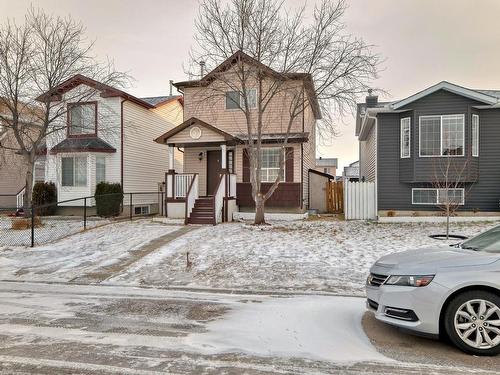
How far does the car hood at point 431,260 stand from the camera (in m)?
4.21

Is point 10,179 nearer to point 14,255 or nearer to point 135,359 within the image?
point 14,255

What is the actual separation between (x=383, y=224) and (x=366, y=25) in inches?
302

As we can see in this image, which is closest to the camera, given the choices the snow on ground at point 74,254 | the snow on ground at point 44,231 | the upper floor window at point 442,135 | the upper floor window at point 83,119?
the snow on ground at point 74,254

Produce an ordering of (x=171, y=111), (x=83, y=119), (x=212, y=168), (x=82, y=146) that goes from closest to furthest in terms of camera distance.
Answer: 1. (x=212, y=168)
2. (x=82, y=146)
3. (x=83, y=119)
4. (x=171, y=111)

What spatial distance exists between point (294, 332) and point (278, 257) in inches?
178

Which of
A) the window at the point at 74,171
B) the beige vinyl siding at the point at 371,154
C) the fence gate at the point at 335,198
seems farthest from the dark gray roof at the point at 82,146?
the beige vinyl siding at the point at 371,154

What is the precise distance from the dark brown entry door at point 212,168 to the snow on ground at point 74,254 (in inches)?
193

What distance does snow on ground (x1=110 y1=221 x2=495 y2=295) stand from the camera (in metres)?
7.78

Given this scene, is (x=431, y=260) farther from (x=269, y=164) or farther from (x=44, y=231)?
(x=44, y=231)

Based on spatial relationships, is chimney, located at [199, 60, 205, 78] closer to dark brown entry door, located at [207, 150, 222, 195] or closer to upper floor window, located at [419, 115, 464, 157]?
dark brown entry door, located at [207, 150, 222, 195]

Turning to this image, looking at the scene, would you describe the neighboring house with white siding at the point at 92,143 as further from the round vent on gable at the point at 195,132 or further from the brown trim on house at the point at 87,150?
the round vent on gable at the point at 195,132

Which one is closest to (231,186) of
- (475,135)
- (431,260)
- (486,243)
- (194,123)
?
(194,123)

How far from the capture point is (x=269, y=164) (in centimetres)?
1748

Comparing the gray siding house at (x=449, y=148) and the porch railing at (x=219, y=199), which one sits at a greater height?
the gray siding house at (x=449, y=148)
